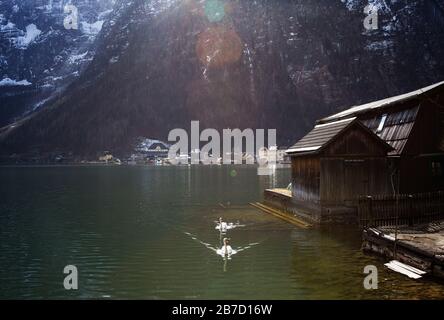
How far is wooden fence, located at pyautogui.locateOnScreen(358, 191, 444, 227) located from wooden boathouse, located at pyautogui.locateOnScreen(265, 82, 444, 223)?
4.93 feet

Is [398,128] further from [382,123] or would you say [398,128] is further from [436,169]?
[436,169]

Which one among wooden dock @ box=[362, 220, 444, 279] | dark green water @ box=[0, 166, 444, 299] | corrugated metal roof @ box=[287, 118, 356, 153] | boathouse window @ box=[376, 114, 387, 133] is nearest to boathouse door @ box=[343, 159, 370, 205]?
corrugated metal roof @ box=[287, 118, 356, 153]

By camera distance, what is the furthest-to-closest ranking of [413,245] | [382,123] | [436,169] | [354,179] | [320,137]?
1. [382,123]
2. [320,137]
3. [436,169]
4. [354,179]
5. [413,245]

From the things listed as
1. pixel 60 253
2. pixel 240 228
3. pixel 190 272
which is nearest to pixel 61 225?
pixel 60 253

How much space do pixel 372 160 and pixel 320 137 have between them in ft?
15.1

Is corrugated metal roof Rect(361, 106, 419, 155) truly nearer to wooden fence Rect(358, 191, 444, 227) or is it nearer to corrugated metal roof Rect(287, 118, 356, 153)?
corrugated metal roof Rect(287, 118, 356, 153)

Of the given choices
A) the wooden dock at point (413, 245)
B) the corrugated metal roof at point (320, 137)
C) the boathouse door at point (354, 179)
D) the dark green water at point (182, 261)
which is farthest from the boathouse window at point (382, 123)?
the wooden dock at point (413, 245)

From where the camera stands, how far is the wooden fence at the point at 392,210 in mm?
29922

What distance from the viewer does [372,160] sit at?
34.8 meters

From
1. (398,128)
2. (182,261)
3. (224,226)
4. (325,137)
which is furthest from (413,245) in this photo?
(398,128)

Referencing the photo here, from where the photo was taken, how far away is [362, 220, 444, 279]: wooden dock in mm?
19719

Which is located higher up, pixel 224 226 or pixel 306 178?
pixel 306 178

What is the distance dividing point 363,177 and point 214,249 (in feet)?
45.4
